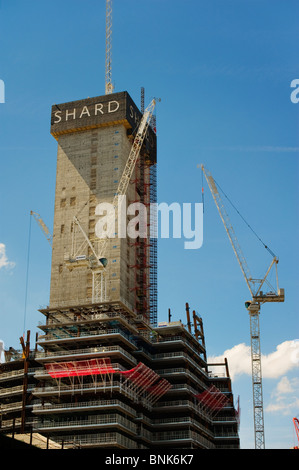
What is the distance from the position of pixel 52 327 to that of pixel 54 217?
46.3 meters

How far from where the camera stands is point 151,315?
7431 inches

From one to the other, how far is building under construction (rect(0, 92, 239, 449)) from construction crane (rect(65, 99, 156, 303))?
318 mm

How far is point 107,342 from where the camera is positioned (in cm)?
14775

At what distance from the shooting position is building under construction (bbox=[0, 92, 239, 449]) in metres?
138

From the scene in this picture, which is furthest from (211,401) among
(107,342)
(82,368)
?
(82,368)

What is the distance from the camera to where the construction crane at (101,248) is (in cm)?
17100

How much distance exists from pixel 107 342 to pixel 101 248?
1466 inches

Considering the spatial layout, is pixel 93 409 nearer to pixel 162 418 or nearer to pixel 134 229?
pixel 162 418

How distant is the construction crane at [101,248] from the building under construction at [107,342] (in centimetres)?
32

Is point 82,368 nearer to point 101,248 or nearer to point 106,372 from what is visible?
point 106,372

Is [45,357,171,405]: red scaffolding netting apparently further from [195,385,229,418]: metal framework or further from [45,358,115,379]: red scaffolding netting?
[195,385,229,418]: metal framework

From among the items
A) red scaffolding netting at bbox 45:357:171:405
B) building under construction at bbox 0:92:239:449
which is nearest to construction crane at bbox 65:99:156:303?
building under construction at bbox 0:92:239:449

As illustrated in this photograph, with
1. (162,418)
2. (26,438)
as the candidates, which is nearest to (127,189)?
(162,418)

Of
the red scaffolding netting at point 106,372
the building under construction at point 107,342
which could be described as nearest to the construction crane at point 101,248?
the building under construction at point 107,342
